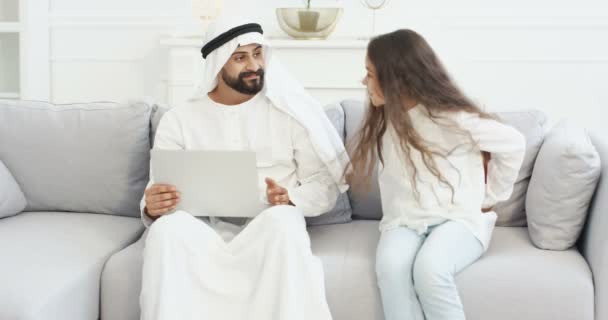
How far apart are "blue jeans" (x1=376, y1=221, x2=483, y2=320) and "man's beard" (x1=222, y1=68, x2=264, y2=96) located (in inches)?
27.3

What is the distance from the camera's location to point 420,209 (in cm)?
242

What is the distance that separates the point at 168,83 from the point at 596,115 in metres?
2.27

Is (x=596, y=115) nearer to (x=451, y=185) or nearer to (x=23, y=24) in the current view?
(x=451, y=185)

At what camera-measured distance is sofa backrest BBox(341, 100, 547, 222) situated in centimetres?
266

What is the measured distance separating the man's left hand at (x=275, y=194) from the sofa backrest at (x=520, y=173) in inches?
14.9

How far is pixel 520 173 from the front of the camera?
2656mm

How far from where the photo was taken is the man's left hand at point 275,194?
249 centimetres

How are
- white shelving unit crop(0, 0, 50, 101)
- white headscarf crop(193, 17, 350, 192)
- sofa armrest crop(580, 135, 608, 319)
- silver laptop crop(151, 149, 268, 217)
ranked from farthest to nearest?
1. white shelving unit crop(0, 0, 50, 101)
2. white headscarf crop(193, 17, 350, 192)
3. silver laptop crop(151, 149, 268, 217)
4. sofa armrest crop(580, 135, 608, 319)

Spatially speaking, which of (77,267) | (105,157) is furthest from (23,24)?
(77,267)

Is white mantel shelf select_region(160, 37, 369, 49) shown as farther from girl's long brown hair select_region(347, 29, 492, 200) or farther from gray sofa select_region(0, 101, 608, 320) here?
girl's long brown hair select_region(347, 29, 492, 200)

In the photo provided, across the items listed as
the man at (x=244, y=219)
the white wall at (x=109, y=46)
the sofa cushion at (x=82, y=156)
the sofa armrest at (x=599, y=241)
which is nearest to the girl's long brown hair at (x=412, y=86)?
the man at (x=244, y=219)

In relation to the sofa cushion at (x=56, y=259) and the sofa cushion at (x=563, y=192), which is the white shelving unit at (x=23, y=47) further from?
the sofa cushion at (x=563, y=192)

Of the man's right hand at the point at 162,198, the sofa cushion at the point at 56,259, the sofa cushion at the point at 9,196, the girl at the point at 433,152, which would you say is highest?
the girl at the point at 433,152

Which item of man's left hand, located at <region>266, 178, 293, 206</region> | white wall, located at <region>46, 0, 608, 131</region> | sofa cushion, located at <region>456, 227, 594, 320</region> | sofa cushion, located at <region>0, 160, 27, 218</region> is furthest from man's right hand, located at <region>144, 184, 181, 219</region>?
white wall, located at <region>46, 0, 608, 131</region>
